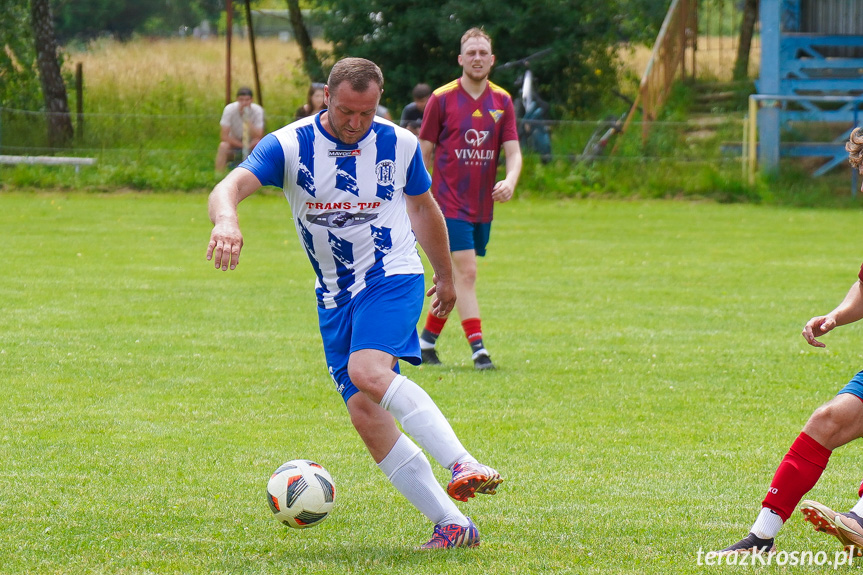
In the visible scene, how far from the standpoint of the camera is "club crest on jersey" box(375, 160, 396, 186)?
4449 mm

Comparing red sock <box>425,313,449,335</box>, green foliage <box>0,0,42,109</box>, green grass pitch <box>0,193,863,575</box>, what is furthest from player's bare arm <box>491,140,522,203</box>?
green foliage <box>0,0,42,109</box>

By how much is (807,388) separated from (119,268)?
27.4ft

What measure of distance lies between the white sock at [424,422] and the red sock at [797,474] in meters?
1.12

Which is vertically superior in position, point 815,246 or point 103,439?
point 103,439

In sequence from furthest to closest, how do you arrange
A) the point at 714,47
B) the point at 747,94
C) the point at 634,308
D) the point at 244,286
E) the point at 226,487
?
1. the point at 714,47
2. the point at 747,94
3. the point at 244,286
4. the point at 634,308
5. the point at 226,487

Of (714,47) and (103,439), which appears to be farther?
(714,47)

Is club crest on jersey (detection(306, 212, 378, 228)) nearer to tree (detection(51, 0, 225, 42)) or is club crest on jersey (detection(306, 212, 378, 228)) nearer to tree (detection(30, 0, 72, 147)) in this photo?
tree (detection(30, 0, 72, 147))

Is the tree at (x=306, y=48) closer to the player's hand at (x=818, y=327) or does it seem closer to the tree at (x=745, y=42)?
the tree at (x=745, y=42)

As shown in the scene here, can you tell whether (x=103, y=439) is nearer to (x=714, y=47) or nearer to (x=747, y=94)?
(x=747, y=94)

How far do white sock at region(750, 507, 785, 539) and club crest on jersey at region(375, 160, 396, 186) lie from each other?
6.14 feet

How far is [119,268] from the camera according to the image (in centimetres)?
1315

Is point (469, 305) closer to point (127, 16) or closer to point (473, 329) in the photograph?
point (473, 329)

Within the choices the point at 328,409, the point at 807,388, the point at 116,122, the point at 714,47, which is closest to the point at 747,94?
the point at 714,47

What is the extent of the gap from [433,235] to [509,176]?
10.4ft
